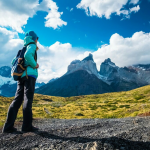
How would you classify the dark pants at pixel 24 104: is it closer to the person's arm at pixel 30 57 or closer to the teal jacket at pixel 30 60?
the teal jacket at pixel 30 60

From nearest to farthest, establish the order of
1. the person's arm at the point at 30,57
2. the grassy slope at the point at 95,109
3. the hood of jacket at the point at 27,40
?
the person's arm at the point at 30,57 → the hood of jacket at the point at 27,40 → the grassy slope at the point at 95,109

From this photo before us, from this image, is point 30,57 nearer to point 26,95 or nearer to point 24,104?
point 26,95

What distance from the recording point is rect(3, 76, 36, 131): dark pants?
6.34 metres

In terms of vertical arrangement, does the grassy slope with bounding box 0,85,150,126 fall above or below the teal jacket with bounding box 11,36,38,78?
below

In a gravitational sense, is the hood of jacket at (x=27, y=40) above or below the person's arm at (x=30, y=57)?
above

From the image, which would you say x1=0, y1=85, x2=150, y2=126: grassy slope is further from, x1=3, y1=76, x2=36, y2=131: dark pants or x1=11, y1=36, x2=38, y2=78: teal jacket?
x1=11, y1=36, x2=38, y2=78: teal jacket

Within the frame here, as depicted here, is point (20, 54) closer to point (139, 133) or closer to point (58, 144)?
point (58, 144)

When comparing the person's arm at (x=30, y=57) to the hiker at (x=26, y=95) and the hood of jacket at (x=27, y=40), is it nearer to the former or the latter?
the hiker at (x=26, y=95)

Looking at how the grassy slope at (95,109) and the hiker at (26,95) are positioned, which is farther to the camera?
the grassy slope at (95,109)

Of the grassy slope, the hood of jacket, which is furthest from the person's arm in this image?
the grassy slope

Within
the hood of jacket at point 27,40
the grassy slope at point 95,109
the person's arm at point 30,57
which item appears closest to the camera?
the person's arm at point 30,57

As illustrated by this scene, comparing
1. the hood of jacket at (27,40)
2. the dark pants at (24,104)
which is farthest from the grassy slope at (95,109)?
the hood of jacket at (27,40)

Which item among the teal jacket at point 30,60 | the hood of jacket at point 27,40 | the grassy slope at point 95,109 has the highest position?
the hood of jacket at point 27,40

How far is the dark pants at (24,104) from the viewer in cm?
634
